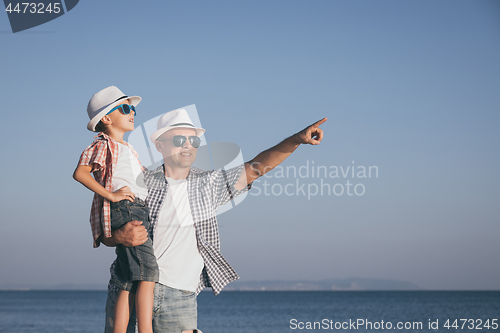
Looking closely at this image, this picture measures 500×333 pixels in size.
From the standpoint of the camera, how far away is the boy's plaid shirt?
2.97m

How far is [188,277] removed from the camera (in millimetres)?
3119

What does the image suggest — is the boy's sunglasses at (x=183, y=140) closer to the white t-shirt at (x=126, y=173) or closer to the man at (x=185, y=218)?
the man at (x=185, y=218)

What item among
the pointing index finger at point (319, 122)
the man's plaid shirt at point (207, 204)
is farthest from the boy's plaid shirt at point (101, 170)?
the pointing index finger at point (319, 122)

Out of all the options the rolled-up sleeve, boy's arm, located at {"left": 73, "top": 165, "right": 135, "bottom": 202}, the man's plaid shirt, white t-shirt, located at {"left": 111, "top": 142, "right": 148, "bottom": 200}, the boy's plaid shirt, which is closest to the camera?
boy's arm, located at {"left": 73, "top": 165, "right": 135, "bottom": 202}

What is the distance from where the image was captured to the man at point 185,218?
3.07 m

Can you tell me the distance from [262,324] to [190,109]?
44.8 meters

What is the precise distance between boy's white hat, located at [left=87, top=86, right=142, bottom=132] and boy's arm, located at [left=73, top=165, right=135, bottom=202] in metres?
0.44

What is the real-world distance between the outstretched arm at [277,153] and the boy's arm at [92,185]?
833 millimetres

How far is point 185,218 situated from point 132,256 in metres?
0.43

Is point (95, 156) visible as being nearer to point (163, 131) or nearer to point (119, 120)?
point (119, 120)

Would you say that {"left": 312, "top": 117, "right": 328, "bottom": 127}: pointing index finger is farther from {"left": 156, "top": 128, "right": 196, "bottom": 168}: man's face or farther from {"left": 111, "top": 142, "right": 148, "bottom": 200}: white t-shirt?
{"left": 111, "top": 142, "right": 148, "bottom": 200}: white t-shirt

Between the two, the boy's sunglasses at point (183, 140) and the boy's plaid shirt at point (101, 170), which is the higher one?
the boy's sunglasses at point (183, 140)

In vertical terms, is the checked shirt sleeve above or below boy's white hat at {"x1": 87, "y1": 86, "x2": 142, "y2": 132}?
below

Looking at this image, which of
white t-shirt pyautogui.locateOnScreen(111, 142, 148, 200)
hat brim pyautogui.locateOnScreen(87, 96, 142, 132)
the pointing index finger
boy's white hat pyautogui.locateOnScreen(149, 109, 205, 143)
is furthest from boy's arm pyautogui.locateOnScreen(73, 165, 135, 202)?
the pointing index finger
